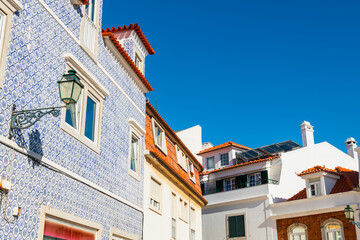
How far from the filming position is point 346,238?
24688 millimetres

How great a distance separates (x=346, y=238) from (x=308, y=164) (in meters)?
8.33

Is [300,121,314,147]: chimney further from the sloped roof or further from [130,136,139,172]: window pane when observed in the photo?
[130,136,139,172]: window pane

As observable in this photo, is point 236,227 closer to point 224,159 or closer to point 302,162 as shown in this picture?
point 302,162

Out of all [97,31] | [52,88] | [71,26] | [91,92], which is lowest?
[52,88]

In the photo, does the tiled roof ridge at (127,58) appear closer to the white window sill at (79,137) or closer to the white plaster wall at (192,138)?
the white window sill at (79,137)

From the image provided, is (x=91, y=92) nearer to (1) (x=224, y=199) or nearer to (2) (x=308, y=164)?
(1) (x=224, y=199)

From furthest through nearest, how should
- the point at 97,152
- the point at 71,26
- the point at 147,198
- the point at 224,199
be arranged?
the point at 224,199, the point at 147,198, the point at 97,152, the point at 71,26

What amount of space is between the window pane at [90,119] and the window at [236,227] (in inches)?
797

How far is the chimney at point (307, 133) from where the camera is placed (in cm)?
3488

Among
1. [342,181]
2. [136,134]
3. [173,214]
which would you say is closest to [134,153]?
[136,134]

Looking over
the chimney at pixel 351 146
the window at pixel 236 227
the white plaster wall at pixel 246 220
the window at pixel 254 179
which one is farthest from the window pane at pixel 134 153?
the chimney at pixel 351 146

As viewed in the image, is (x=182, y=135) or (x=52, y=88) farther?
(x=182, y=135)

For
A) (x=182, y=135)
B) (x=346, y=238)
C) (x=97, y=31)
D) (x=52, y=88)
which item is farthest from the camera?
(x=182, y=135)

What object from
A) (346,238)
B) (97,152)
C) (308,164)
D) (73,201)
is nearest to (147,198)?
(97,152)
